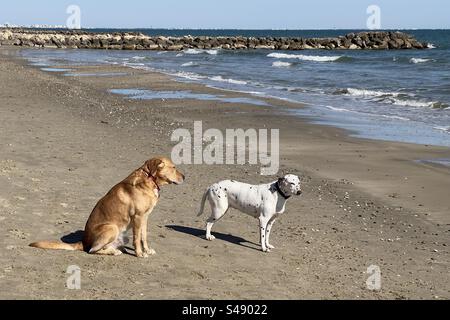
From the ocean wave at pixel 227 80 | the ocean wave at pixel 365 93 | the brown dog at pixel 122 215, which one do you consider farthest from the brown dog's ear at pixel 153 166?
the ocean wave at pixel 227 80

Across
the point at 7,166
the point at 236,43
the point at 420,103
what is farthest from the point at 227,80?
the point at 236,43

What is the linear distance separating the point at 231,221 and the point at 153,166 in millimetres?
2229

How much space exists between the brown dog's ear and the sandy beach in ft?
3.10

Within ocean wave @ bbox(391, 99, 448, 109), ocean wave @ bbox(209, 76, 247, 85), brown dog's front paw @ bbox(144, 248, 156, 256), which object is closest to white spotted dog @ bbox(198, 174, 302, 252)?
brown dog's front paw @ bbox(144, 248, 156, 256)

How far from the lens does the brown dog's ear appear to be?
7340mm

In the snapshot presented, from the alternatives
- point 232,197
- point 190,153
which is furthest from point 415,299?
point 190,153

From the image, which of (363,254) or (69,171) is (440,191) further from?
(69,171)

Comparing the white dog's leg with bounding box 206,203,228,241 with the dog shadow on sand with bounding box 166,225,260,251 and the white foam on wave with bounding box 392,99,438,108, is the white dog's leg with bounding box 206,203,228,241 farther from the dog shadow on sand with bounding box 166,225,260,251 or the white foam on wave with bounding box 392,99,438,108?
the white foam on wave with bounding box 392,99,438,108

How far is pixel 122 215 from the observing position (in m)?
7.23

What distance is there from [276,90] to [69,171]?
2129 cm

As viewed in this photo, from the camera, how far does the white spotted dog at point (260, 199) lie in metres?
7.95

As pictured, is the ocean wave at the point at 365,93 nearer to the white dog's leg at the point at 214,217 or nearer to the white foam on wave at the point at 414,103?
the white foam on wave at the point at 414,103

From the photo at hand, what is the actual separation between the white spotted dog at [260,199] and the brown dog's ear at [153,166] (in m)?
1.14
